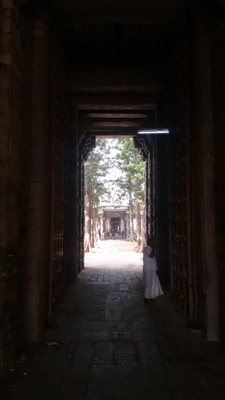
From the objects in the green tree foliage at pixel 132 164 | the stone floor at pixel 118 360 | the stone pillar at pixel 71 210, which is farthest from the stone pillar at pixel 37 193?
the green tree foliage at pixel 132 164

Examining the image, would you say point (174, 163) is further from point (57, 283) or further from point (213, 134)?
point (57, 283)

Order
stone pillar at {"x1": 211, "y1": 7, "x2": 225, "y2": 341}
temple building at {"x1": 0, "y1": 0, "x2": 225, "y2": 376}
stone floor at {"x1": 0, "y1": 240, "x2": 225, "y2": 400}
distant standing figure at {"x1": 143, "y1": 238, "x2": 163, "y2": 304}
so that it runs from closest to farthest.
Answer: stone floor at {"x1": 0, "y1": 240, "x2": 225, "y2": 400} → temple building at {"x1": 0, "y1": 0, "x2": 225, "y2": 376} → stone pillar at {"x1": 211, "y1": 7, "x2": 225, "y2": 341} → distant standing figure at {"x1": 143, "y1": 238, "x2": 163, "y2": 304}

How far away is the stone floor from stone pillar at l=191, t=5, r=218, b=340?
1.61 feet

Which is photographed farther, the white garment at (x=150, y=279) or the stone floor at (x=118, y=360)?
the white garment at (x=150, y=279)

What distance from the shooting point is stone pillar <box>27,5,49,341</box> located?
4625mm

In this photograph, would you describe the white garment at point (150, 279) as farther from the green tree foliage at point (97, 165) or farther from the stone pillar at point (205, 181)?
the green tree foliage at point (97, 165)

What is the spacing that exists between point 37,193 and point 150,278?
3139 mm

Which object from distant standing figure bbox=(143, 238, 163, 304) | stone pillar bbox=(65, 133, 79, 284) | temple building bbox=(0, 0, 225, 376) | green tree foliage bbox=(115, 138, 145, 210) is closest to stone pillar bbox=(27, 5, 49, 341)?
temple building bbox=(0, 0, 225, 376)

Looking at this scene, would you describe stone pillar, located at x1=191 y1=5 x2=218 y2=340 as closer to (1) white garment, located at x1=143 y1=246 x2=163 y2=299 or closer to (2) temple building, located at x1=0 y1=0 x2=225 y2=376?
(2) temple building, located at x1=0 y1=0 x2=225 y2=376

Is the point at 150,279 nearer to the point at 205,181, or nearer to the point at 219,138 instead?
the point at 205,181

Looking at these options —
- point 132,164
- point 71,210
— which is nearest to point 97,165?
point 132,164

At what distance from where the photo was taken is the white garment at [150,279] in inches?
263

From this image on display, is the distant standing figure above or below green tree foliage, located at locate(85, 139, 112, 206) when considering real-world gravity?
below

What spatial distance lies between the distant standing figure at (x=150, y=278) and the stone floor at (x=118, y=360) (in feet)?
1.11
